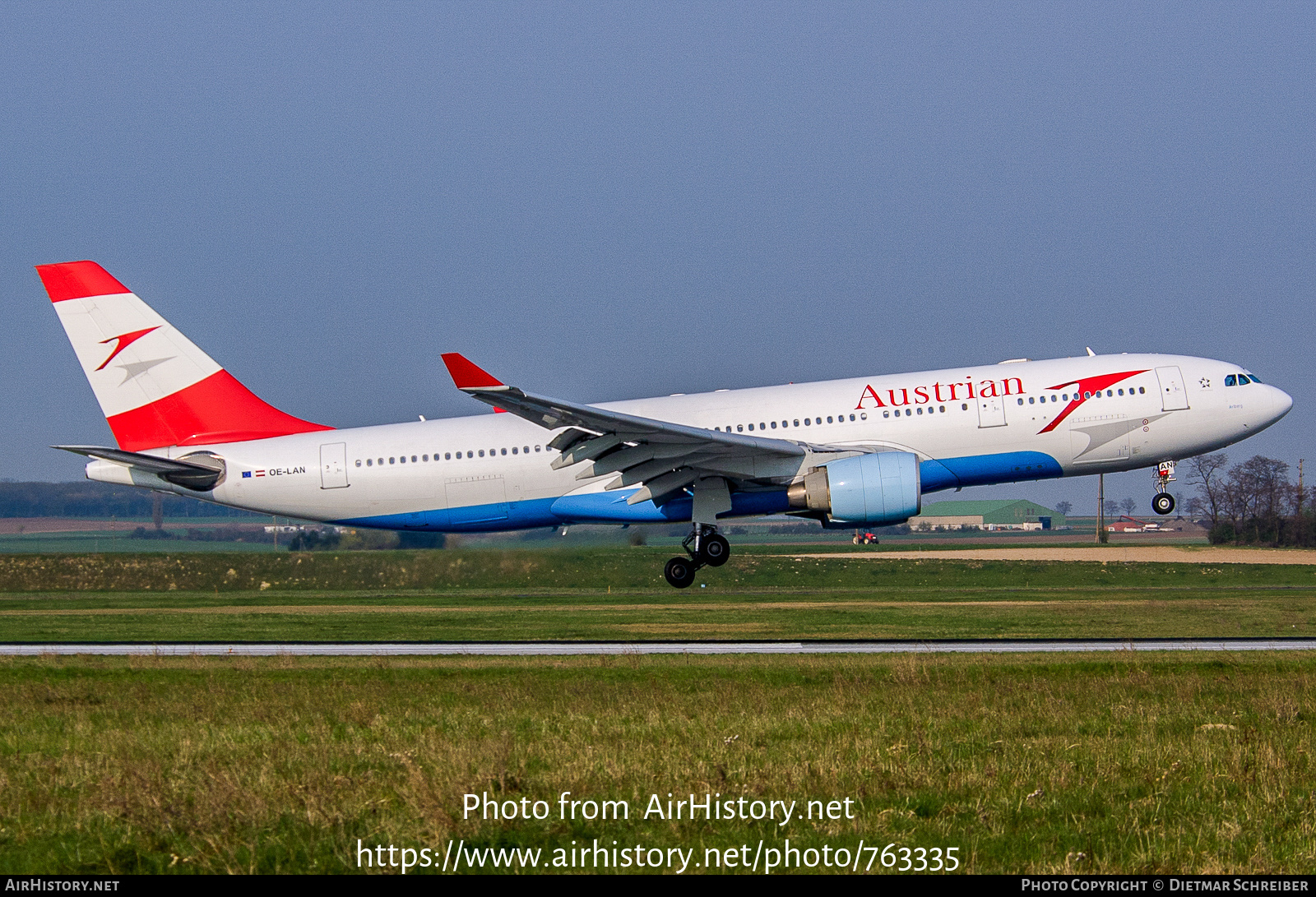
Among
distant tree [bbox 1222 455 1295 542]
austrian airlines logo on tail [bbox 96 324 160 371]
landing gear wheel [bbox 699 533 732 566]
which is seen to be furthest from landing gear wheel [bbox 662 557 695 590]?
distant tree [bbox 1222 455 1295 542]

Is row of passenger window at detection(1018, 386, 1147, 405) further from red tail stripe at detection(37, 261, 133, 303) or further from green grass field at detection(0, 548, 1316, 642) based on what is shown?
red tail stripe at detection(37, 261, 133, 303)

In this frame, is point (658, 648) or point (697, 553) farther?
point (697, 553)

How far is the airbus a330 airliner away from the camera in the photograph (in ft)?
90.3

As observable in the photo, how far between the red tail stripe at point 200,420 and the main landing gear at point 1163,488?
19.9m

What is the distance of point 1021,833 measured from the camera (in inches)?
359

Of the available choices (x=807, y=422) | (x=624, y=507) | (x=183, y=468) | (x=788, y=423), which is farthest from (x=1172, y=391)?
(x=183, y=468)

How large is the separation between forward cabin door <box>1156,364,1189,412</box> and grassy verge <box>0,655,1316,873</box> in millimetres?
9416

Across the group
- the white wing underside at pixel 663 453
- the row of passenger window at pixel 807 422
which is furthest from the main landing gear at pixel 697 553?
the row of passenger window at pixel 807 422

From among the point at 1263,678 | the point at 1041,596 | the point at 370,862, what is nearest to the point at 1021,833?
the point at 370,862

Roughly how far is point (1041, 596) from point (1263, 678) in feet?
86.0

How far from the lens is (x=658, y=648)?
81.9 feet

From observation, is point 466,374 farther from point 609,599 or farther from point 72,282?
point 609,599

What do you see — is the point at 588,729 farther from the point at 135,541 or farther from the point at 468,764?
the point at 135,541

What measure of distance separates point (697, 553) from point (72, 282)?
53.9 ft
